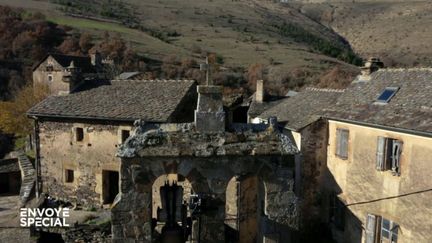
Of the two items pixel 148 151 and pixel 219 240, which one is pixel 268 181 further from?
pixel 148 151

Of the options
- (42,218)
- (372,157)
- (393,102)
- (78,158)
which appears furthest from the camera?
(78,158)

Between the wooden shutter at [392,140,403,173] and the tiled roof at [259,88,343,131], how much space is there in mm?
4394

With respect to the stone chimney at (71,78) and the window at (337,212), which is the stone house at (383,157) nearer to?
the window at (337,212)

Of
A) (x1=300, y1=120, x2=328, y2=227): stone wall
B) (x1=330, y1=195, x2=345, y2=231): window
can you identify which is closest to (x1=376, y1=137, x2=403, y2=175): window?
(x1=330, y1=195, x2=345, y2=231): window

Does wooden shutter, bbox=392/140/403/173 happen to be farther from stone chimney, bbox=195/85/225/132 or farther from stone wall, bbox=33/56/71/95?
stone wall, bbox=33/56/71/95

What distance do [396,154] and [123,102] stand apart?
1293 centimetres

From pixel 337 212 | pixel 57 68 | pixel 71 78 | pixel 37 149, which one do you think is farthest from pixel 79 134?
pixel 57 68

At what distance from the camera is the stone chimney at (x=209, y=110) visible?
17.4 ft

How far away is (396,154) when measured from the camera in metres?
13.9

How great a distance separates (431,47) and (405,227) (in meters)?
71.7

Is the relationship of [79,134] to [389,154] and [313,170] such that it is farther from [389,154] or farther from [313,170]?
[389,154]

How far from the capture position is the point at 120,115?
61.8 feet

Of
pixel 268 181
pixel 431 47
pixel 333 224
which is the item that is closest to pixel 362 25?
pixel 431 47

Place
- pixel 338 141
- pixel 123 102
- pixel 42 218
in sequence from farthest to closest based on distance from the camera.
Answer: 1. pixel 123 102
2. pixel 338 141
3. pixel 42 218
